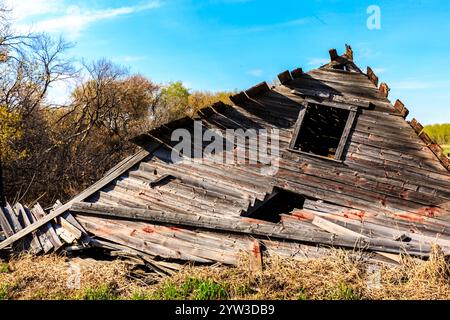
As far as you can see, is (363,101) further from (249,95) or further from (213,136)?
(213,136)

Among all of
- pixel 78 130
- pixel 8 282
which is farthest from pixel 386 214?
pixel 78 130

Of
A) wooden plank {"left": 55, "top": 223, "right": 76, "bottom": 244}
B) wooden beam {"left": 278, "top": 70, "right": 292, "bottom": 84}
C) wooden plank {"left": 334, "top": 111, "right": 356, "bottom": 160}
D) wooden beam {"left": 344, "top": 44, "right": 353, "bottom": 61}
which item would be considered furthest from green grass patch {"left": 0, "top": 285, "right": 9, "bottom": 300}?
wooden beam {"left": 344, "top": 44, "right": 353, "bottom": 61}

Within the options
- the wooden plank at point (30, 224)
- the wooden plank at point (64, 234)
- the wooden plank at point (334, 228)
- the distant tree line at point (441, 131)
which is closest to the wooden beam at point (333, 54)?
the wooden plank at point (334, 228)

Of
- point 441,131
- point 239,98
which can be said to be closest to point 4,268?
point 239,98

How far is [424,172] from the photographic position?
674 cm

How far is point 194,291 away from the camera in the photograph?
18.8ft

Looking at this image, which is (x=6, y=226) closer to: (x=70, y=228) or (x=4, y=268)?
(x=4, y=268)

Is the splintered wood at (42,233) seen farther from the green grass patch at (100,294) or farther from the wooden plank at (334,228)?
the wooden plank at (334,228)

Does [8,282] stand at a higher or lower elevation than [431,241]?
lower

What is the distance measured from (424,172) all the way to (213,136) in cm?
453

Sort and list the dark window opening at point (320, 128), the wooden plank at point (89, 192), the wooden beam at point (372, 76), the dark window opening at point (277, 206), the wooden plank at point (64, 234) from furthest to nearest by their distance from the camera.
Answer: the dark window opening at point (320, 128) → the dark window opening at point (277, 206) → the wooden plank at point (89, 192) → the wooden plank at point (64, 234) → the wooden beam at point (372, 76)

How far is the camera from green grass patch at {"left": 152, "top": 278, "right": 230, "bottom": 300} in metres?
5.55

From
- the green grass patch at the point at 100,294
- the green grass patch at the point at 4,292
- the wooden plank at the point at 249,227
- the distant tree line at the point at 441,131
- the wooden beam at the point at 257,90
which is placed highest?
the distant tree line at the point at 441,131

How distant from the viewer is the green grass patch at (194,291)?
5547 millimetres
